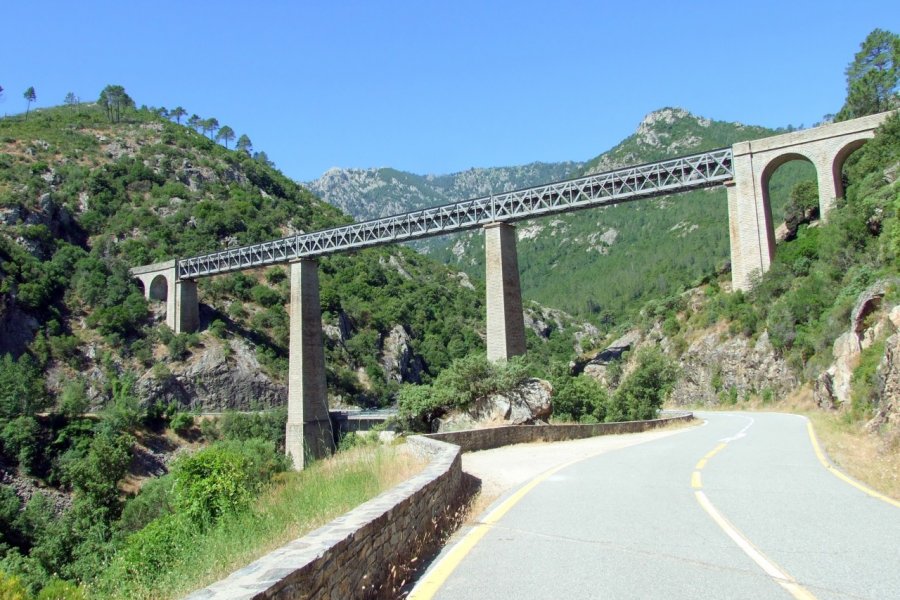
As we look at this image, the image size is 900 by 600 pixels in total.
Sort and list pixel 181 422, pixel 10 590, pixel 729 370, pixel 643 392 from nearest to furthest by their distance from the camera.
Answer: pixel 10 590
pixel 643 392
pixel 729 370
pixel 181 422

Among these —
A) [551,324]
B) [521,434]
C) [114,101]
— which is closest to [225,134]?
[114,101]

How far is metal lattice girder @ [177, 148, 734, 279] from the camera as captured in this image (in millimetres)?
37125

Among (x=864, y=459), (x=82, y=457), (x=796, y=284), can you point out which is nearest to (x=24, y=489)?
(x=82, y=457)

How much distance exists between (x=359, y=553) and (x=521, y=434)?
565 inches

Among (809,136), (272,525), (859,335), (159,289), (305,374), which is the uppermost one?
(809,136)

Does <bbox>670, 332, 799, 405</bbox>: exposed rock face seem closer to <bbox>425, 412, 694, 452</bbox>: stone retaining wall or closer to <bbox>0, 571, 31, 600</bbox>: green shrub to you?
<bbox>425, 412, 694, 452</bbox>: stone retaining wall

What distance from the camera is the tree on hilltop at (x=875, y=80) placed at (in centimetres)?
5541

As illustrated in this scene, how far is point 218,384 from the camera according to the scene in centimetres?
6081

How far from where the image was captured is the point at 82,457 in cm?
4391

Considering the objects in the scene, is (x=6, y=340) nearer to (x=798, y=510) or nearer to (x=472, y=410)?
(x=472, y=410)

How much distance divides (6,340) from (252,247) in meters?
21.2

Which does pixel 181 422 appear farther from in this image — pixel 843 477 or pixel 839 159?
pixel 843 477

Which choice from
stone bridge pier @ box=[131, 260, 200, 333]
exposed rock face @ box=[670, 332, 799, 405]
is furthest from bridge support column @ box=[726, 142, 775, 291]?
stone bridge pier @ box=[131, 260, 200, 333]

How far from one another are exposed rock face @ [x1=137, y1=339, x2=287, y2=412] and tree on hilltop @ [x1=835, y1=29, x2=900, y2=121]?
56.6 m
